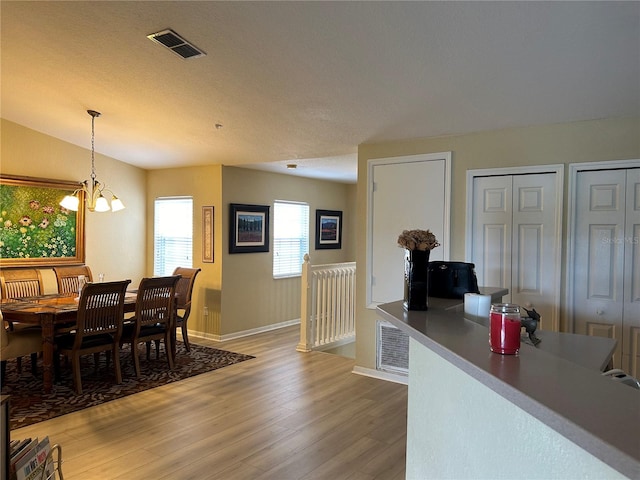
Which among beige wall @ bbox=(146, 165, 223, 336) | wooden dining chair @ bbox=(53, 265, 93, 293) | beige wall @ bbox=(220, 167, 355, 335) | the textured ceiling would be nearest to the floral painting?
wooden dining chair @ bbox=(53, 265, 93, 293)

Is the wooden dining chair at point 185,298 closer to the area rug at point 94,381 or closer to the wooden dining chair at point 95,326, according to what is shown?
the area rug at point 94,381

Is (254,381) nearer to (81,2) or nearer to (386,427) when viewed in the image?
(386,427)

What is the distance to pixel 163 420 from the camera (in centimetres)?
346

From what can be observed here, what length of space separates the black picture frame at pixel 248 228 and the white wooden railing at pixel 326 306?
1.23 meters

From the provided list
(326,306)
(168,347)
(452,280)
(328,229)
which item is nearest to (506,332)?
(452,280)

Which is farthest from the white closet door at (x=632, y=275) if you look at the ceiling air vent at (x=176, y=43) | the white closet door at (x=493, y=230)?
the ceiling air vent at (x=176, y=43)

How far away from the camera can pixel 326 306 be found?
586 centimetres

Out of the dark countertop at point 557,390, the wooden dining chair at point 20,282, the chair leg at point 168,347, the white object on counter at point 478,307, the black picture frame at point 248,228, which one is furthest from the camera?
the black picture frame at point 248,228

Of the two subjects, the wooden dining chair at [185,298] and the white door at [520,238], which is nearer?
the white door at [520,238]

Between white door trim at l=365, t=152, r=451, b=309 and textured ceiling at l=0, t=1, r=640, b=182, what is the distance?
0.75 ft

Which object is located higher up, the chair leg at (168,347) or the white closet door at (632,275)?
the white closet door at (632,275)

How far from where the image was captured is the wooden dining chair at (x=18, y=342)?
12.8ft

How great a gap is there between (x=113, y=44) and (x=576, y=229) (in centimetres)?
372

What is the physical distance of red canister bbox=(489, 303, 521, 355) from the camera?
129cm
